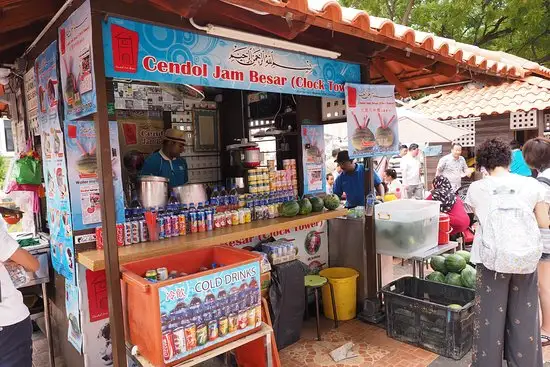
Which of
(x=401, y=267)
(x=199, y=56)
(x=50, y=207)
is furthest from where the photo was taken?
(x=401, y=267)

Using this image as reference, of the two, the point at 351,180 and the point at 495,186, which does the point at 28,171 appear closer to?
the point at 351,180

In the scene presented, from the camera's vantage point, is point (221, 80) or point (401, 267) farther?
point (401, 267)

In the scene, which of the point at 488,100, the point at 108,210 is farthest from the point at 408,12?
the point at 108,210

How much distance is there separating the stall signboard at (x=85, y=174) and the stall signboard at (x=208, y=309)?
1.02 meters

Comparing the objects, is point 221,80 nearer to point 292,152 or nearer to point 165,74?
point 165,74

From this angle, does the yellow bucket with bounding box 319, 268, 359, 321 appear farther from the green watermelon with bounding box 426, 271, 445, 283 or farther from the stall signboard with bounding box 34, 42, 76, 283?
the stall signboard with bounding box 34, 42, 76, 283

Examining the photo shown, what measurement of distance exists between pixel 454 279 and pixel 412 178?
5.88 meters

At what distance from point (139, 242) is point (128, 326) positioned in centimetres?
70

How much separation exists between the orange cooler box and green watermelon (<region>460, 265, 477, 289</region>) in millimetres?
2676

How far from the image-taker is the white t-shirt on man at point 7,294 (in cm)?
254

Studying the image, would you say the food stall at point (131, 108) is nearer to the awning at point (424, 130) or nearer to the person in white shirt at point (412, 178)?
the awning at point (424, 130)

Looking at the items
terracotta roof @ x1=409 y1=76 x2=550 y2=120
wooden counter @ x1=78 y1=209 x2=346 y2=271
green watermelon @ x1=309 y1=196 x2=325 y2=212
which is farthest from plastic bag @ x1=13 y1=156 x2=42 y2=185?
terracotta roof @ x1=409 y1=76 x2=550 y2=120

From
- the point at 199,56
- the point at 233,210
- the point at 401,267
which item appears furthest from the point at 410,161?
the point at 199,56

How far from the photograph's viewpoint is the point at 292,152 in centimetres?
546
